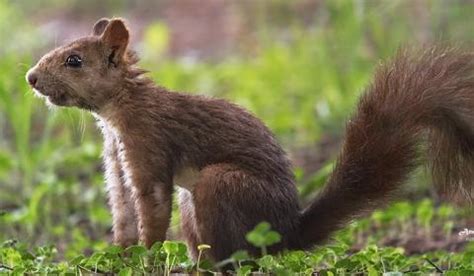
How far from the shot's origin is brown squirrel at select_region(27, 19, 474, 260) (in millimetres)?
5723

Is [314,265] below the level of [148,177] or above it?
below

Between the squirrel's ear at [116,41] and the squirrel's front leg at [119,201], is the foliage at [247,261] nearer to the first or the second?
the squirrel's front leg at [119,201]

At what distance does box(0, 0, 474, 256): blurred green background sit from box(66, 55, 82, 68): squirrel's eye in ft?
1.29

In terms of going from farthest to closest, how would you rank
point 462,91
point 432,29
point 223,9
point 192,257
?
1. point 223,9
2. point 432,29
3. point 192,257
4. point 462,91

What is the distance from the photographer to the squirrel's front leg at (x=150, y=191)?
5902 millimetres

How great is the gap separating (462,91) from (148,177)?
4.89 ft

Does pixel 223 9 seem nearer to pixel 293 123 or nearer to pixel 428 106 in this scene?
pixel 293 123

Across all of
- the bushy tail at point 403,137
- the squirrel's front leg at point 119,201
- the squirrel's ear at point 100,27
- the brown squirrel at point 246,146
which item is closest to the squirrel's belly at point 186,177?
the brown squirrel at point 246,146

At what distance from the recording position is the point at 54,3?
1770 cm

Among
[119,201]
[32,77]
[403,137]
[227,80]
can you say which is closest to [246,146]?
[403,137]

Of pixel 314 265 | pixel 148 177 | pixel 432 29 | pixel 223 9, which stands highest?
pixel 223 9

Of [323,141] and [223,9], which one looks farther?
[223,9]

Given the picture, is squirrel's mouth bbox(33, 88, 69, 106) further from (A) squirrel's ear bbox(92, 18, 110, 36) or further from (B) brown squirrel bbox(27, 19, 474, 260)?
(A) squirrel's ear bbox(92, 18, 110, 36)

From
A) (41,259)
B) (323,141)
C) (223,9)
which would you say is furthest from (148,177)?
(223,9)
